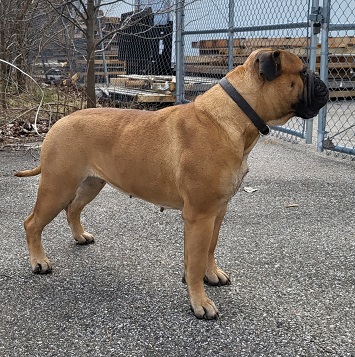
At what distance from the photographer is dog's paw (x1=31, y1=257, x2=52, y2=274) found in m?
3.57

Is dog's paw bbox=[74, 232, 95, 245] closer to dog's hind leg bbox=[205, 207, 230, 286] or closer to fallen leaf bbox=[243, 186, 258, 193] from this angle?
dog's hind leg bbox=[205, 207, 230, 286]

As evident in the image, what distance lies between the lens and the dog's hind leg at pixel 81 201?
388 centimetres

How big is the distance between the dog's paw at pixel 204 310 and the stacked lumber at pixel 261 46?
224 inches

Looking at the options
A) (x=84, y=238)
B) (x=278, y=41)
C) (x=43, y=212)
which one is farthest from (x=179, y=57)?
(x=43, y=212)

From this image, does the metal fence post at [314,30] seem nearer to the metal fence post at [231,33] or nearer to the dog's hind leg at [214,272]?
the metal fence post at [231,33]

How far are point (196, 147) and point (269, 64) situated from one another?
595 mm

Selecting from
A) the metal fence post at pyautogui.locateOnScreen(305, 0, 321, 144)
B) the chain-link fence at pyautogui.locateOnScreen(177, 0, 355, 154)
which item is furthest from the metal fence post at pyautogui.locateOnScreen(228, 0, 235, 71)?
the metal fence post at pyautogui.locateOnScreen(305, 0, 321, 144)

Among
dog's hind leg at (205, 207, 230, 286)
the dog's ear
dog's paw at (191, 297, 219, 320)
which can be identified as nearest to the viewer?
the dog's ear

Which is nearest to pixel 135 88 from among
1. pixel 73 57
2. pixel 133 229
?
pixel 73 57

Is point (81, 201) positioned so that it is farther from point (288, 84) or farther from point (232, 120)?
point (288, 84)

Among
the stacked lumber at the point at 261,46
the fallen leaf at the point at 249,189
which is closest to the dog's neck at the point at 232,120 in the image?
the fallen leaf at the point at 249,189

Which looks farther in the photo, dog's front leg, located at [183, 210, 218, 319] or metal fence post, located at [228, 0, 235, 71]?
metal fence post, located at [228, 0, 235, 71]

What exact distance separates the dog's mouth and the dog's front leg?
780 mm

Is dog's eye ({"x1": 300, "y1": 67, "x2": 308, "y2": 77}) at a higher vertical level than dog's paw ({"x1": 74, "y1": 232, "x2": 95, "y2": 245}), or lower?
higher
